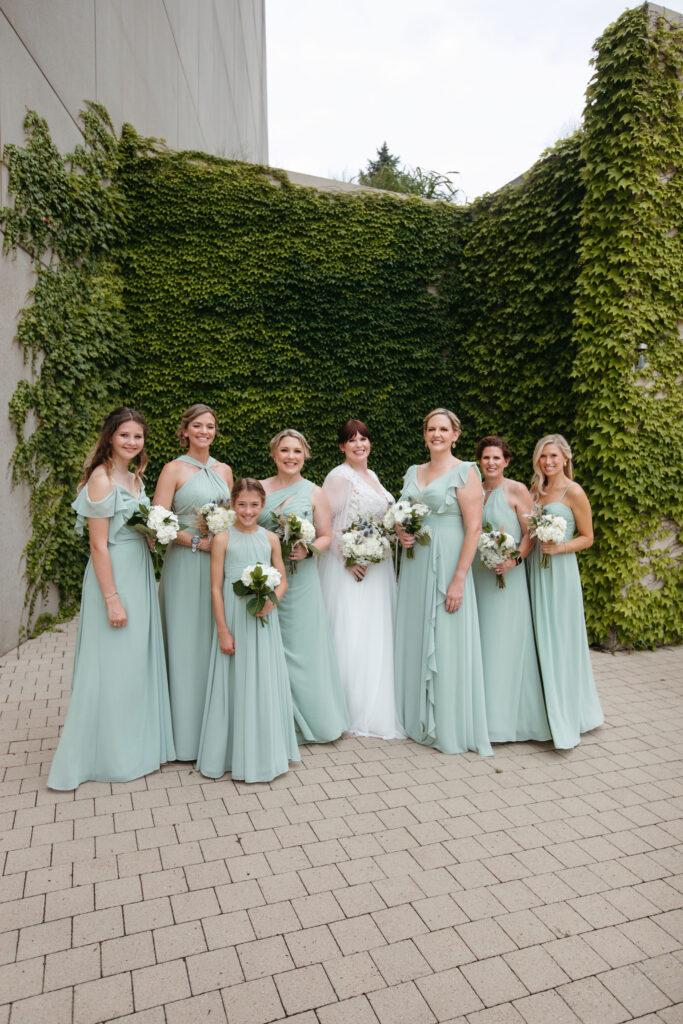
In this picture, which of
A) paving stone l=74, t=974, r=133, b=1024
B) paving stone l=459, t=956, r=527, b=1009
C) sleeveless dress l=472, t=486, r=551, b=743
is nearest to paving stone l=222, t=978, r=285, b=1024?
paving stone l=74, t=974, r=133, b=1024

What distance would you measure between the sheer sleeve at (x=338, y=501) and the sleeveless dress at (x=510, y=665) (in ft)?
4.06

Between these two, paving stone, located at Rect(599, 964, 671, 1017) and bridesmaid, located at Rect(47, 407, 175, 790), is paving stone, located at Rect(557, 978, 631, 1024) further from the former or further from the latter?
bridesmaid, located at Rect(47, 407, 175, 790)

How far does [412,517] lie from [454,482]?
42 cm

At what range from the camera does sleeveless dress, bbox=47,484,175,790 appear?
13.9 ft

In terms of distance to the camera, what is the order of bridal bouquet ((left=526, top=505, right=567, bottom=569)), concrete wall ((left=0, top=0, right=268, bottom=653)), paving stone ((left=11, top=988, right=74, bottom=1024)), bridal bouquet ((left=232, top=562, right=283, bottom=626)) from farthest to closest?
concrete wall ((left=0, top=0, right=268, bottom=653))
bridal bouquet ((left=526, top=505, right=567, bottom=569))
bridal bouquet ((left=232, top=562, right=283, bottom=626))
paving stone ((left=11, top=988, right=74, bottom=1024))

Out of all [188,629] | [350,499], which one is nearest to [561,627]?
[350,499]

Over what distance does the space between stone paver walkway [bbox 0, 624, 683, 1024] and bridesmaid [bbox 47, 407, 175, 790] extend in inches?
8.0

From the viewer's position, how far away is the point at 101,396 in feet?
30.1

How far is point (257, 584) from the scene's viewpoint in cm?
417

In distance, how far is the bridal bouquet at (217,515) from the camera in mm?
4285

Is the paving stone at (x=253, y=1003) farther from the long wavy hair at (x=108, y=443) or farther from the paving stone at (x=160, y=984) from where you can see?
the long wavy hair at (x=108, y=443)

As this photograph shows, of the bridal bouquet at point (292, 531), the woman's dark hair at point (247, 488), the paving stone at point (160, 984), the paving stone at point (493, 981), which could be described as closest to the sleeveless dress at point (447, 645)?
the bridal bouquet at point (292, 531)

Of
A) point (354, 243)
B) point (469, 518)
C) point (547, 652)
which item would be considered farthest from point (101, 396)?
point (547, 652)

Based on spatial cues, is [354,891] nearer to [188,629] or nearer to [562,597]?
[188,629]
